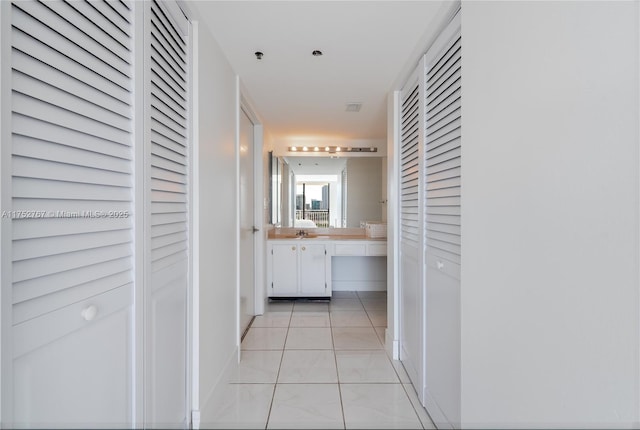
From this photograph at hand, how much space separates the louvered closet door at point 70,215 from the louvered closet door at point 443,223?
4.12 ft

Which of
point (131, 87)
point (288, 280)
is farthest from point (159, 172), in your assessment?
point (288, 280)

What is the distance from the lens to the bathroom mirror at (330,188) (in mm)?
4262

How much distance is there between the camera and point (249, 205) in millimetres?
3115

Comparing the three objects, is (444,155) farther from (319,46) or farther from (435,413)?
(435,413)

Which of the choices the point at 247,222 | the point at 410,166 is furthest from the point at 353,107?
the point at 247,222

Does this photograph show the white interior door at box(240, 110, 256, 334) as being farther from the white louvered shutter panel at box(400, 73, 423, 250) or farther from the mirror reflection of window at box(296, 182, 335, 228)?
the white louvered shutter panel at box(400, 73, 423, 250)

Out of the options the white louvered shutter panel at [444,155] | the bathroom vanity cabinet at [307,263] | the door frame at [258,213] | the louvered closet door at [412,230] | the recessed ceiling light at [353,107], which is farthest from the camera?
the bathroom vanity cabinet at [307,263]

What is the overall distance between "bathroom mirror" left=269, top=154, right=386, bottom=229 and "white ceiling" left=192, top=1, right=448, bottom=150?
1250 mm

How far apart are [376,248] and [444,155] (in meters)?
2.41

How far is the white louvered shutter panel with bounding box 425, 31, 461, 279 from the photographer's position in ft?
4.54
